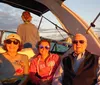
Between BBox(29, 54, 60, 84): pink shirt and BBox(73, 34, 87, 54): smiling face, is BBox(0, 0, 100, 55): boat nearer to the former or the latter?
BBox(29, 54, 60, 84): pink shirt

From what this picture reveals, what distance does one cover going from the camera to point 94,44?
669 centimetres

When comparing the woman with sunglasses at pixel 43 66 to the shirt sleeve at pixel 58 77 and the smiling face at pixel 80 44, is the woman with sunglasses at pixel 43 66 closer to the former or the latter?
the shirt sleeve at pixel 58 77

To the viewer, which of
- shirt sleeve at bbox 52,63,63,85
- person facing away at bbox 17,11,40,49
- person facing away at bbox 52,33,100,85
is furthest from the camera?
person facing away at bbox 17,11,40,49

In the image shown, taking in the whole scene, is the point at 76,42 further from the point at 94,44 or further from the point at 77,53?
the point at 94,44

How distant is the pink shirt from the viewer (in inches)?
202

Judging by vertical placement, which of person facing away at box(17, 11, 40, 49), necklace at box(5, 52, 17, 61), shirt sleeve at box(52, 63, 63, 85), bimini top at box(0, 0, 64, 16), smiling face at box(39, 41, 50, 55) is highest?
bimini top at box(0, 0, 64, 16)

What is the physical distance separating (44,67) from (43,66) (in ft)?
0.07

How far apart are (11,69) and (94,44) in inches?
88.3

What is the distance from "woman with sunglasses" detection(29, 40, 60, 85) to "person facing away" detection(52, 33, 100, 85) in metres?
0.24

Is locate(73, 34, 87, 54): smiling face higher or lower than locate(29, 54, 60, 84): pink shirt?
higher

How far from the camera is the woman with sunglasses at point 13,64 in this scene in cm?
507

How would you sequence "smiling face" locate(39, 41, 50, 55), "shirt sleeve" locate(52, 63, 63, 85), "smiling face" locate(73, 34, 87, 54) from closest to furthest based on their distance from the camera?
"smiling face" locate(73, 34, 87, 54) → "shirt sleeve" locate(52, 63, 63, 85) → "smiling face" locate(39, 41, 50, 55)

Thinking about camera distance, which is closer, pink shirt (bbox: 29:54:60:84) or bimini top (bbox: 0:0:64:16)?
pink shirt (bbox: 29:54:60:84)

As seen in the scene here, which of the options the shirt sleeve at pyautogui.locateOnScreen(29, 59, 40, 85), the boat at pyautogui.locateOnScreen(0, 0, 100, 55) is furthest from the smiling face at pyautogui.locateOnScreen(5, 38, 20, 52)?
the boat at pyautogui.locateOnScreen(0, 0, 100, 55)
